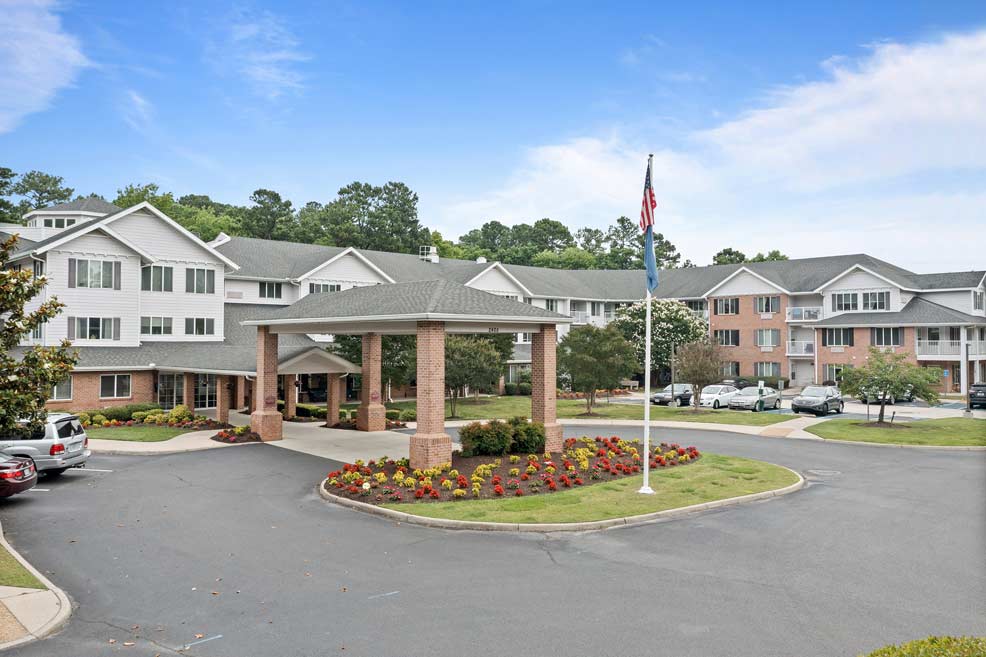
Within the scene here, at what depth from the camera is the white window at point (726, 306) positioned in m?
59.4

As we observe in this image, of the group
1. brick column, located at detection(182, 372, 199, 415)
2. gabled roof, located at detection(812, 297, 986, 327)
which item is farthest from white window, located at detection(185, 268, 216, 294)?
gabled roof, located at detection(812, 297, 986, 327)

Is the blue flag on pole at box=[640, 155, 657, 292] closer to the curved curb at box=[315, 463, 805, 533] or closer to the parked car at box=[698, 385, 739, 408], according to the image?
the curved curb at box=[315, 463, 805, 533]

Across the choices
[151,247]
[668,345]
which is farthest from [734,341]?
Result: [151,247]

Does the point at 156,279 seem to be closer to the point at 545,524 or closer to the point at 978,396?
the point at 545,524

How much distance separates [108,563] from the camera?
1189cm

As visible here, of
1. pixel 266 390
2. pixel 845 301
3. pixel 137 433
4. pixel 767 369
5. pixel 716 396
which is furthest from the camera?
pixel 767 369

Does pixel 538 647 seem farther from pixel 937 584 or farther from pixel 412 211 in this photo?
pixel 412 211

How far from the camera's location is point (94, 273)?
118 feet

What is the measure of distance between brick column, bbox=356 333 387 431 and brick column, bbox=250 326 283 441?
12.0 feet

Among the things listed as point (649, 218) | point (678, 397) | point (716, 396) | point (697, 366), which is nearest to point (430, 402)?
point (649, 218)

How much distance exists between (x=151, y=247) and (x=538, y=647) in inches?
1459

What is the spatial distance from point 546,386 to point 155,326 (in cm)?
2662

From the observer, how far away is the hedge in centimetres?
2016

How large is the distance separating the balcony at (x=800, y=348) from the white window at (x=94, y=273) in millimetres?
48022
